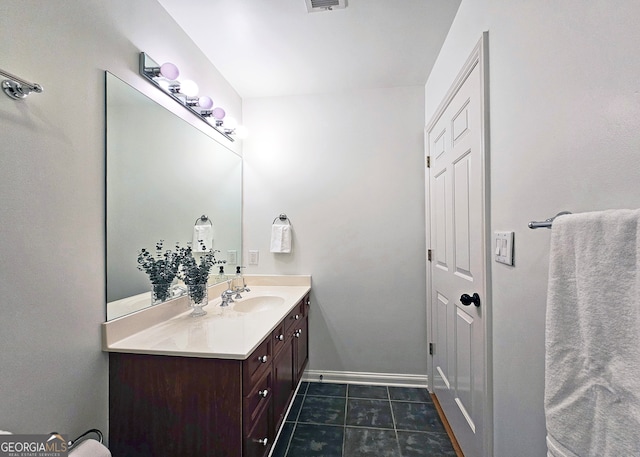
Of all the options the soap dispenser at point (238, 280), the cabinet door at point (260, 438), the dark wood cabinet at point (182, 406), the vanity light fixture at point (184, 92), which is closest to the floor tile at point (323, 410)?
the cabinet door at point (260, 438)

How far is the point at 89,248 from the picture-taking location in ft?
3.45

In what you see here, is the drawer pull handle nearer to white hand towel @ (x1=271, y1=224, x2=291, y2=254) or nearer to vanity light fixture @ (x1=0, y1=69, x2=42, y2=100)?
white hand towel @ (x1=271, y1=224, x2=291, y2=254)

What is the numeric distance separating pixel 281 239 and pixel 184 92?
1.20 metres

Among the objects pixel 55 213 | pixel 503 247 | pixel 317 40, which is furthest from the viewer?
pixel 317 40

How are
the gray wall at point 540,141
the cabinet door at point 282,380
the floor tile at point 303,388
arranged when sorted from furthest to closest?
1. the floor tile at point 303,388
2. the cabinet door at point 282,380
3. the gray wall at point 540,141

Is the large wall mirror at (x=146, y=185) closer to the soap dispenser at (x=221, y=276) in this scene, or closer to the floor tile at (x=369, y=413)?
the soap dispenser at (x=221, y=276)

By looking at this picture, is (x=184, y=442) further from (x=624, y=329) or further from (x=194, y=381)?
(x=624, y=329)

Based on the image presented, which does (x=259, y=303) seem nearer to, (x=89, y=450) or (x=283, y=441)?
(x=283, y=441)

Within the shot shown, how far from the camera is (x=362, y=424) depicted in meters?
1.77

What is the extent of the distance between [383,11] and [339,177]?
3.64 ft

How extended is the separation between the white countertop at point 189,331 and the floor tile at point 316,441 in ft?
2.53

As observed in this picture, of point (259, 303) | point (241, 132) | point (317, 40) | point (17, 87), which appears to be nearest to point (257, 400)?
point (259, 303)

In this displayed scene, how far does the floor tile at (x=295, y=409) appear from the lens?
6.02 feet

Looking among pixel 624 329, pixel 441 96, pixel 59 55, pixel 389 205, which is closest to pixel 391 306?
pixel 389 205
